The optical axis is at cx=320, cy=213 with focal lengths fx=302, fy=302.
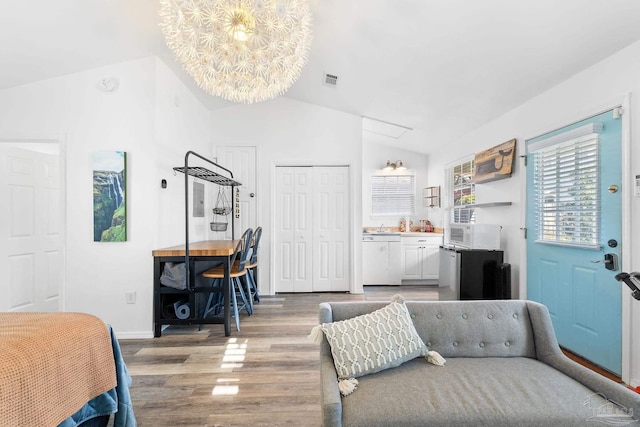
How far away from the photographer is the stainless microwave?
3434mm

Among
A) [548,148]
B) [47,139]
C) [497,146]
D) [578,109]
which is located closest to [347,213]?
[497,146]

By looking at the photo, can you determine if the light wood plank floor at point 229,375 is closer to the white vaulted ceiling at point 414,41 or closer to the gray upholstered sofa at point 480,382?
the gray upholstered sofa at point 480,382

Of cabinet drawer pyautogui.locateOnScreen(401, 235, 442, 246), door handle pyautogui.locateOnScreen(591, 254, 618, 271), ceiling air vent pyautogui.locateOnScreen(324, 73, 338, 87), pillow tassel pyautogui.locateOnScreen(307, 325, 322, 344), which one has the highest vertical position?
ceiling air vent pyautogui.locateOnScreen(324, 73, 338, 87)

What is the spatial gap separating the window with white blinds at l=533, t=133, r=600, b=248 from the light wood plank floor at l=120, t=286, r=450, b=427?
238 centimetres

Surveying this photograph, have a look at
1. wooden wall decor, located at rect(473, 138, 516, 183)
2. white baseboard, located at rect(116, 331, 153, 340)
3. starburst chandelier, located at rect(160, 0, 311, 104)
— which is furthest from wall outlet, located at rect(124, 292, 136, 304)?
wooden wall decor, located at rect(473, 138, 516, 183)

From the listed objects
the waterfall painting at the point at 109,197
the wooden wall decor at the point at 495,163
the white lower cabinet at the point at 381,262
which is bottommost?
the white lower cabinet at the point at 381,262

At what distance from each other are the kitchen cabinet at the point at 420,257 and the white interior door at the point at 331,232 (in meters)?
1.17

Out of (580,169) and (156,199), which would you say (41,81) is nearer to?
(156,199)

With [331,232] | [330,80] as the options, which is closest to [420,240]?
[331,232]

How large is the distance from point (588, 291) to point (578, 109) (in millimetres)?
1473

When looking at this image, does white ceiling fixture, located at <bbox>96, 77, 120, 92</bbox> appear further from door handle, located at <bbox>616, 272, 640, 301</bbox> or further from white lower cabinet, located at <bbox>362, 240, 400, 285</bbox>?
door handle, located at <bbox>616, 272, 640, 301</bbox>

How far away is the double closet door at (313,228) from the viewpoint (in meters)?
4.60

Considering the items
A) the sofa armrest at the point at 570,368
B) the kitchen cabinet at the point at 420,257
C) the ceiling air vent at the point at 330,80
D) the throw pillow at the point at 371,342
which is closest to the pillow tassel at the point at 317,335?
the throw pillow at the point at 371,342

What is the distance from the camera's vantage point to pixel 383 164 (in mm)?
5887
